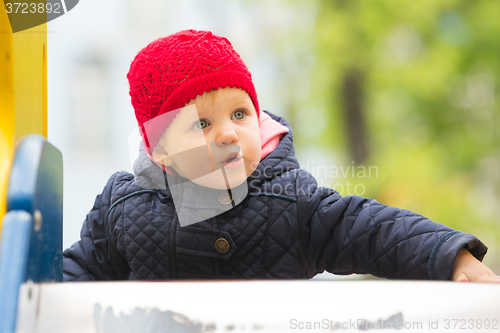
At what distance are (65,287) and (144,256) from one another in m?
0.48

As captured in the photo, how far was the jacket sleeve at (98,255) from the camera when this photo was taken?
101cm

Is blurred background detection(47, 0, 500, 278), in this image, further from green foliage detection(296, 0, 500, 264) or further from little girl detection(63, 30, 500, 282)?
little girl detection(63, 30, 500, 282)

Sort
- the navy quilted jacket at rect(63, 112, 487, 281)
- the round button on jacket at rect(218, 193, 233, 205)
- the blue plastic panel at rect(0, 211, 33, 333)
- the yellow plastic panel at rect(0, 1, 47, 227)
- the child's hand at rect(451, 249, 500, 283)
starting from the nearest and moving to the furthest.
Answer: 1. the blue plastic panel at rect(0, 211, 33, 333)
2. the yellow plastic panel at rect(0, 1, 47, 227)
3. the child's hand at rect(451, 249, 500, 283)
4. the navy quilted jacket at rect(63, 112, 487, 281)
5. the round button on jacket at rect(218, 193, 233, 205)

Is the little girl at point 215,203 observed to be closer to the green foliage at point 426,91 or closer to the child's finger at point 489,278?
Result: the child's finger at point 489,278

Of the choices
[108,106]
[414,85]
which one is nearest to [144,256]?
[108,106]

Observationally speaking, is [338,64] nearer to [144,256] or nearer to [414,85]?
[414,85]

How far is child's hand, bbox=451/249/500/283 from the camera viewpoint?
65cm

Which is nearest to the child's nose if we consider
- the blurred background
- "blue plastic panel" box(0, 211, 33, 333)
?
"blue plastic panel" box(0, 211, 33, 333)

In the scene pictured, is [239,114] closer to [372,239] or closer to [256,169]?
[256,169]

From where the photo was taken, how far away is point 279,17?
368 cm

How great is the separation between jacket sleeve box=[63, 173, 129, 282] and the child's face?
0.76 feet

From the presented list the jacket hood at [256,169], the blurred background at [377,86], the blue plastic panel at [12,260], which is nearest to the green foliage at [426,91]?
the blurred background at [377,86]

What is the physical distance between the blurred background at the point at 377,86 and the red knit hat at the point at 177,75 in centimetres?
217

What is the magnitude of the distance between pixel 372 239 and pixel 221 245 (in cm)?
30
